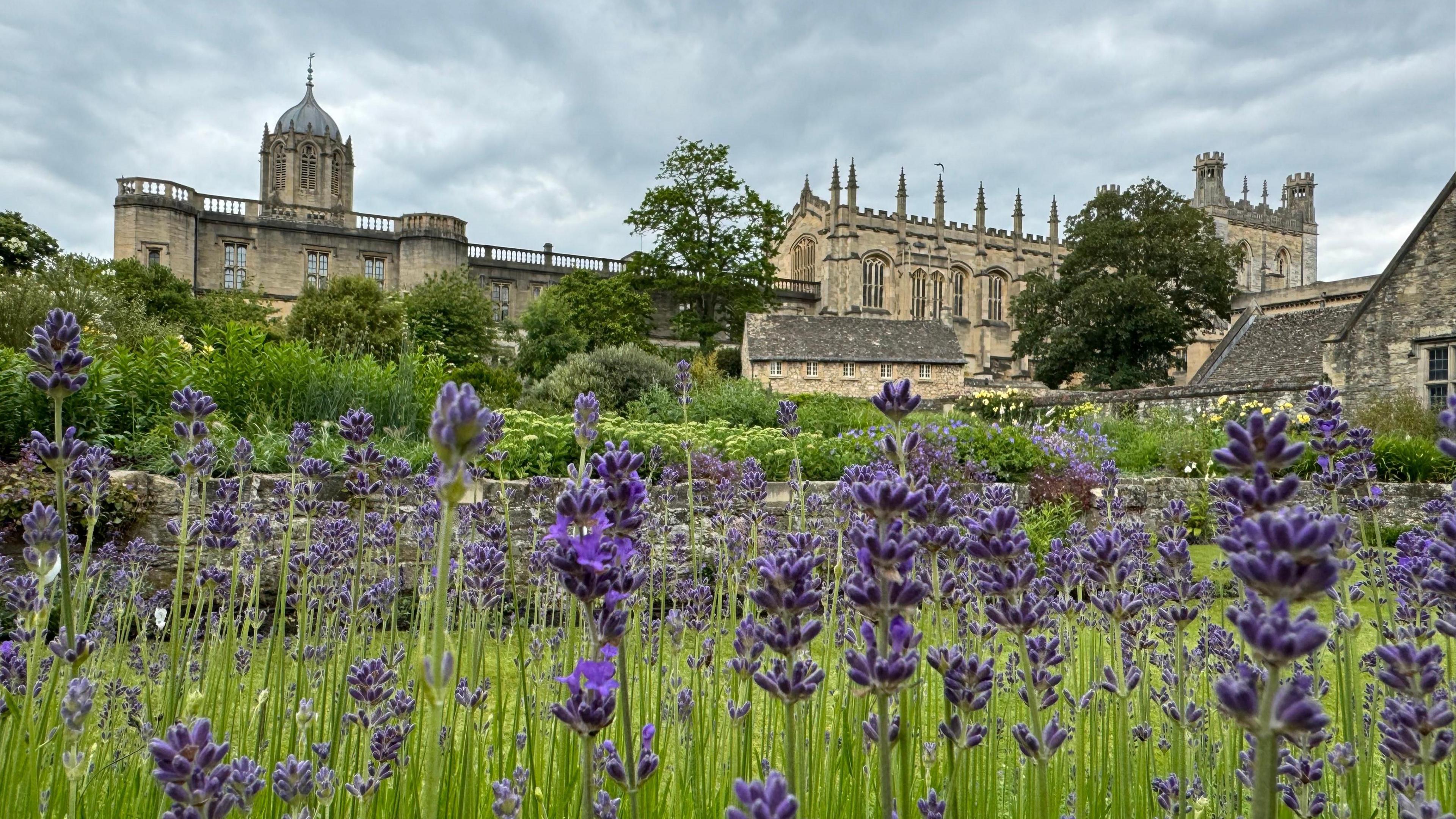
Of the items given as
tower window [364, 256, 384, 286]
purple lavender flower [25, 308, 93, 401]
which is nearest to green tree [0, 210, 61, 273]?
tower window [364, 256, 384, 286]

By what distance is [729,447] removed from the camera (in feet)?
30.2

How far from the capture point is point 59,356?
1643mm

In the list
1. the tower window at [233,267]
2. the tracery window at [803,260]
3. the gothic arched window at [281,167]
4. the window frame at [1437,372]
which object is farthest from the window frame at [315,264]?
the window frame at [1437,372]

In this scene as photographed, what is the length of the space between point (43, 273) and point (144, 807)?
2605cm

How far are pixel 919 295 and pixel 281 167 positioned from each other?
42622 mm

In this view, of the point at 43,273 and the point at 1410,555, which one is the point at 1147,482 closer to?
the point at 1410,555

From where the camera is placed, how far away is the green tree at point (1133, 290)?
35625 mm

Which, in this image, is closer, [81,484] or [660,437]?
[81,484]

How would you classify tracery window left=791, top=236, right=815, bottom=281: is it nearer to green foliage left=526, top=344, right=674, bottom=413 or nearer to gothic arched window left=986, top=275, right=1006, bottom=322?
gothic arched window left=986, top=275, right=1006, bottom=322

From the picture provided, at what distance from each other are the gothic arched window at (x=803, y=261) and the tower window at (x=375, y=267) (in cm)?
2592

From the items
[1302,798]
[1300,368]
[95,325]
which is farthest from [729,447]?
[1300,368]

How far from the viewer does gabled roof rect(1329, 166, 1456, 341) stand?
19.6m

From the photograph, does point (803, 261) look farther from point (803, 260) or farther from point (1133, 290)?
point (1133, 290)

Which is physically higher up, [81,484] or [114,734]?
[81,484]
